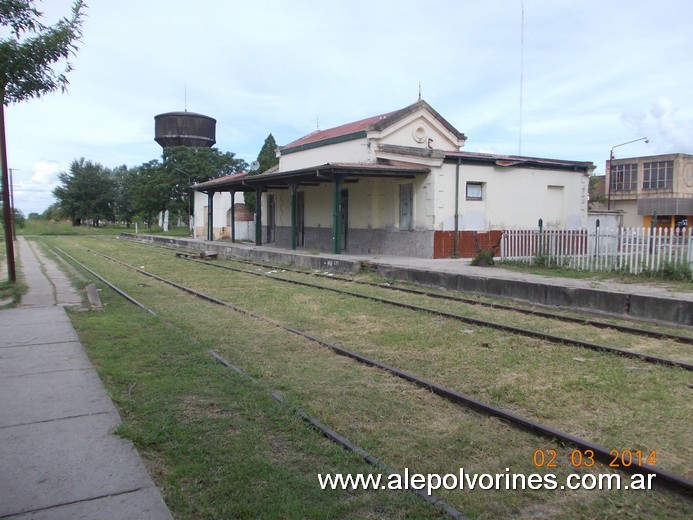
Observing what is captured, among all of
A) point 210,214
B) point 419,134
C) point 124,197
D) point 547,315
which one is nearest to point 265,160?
point 210,214

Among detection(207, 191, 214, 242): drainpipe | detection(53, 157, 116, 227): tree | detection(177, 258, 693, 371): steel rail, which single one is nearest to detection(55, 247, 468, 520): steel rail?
detection(177, 258, 693, 371): steel rail

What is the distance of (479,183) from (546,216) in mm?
3831

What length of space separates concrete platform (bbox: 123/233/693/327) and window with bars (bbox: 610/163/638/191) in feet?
154

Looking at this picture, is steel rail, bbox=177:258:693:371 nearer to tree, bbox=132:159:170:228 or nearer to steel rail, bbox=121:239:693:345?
steel rail, bbox=121:239:693:345

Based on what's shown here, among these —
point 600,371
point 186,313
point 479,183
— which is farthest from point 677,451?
point 479,183

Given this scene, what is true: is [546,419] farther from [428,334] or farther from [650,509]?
[428,334]

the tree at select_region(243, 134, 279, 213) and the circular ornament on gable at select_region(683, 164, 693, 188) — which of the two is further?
the circular ornament on gable at select_region(683, 164, 693, 188)

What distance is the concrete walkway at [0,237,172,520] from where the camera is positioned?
10.6 ft

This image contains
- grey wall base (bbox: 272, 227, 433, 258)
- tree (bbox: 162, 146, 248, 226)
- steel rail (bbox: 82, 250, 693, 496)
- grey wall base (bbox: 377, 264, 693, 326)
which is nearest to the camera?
steel rail (bbox: 82, 250, 693, 496)

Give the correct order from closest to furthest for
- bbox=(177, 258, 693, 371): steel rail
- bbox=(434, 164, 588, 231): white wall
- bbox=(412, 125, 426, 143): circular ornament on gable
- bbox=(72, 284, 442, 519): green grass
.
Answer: bbox=(72, 284, 442, 519): green grass → bbox=(177, 258, 693, 371): steel rail → bbox=(434, 164, 588, 231): white wall → bbox=(412, 125, 426, 143): circular ornament on gable

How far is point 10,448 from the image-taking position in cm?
400

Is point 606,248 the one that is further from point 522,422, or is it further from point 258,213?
point 258,213

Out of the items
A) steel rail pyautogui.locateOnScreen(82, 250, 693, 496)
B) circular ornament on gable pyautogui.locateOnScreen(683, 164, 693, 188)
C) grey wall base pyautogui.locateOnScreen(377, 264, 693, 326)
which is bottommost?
steel rail pyautogui.locateOnScreen(82, 250, 693, 496)

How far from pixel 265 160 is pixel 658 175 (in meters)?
40.2
